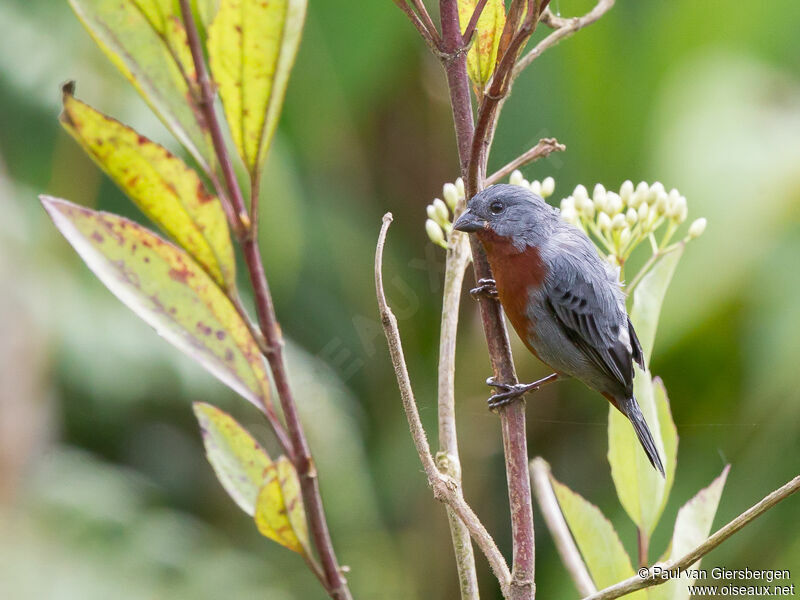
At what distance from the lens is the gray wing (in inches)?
64.2

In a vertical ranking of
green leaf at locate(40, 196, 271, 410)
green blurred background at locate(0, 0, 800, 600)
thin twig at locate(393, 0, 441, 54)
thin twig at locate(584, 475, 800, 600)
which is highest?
green blurred background at locate(0, 0, 800, 600)

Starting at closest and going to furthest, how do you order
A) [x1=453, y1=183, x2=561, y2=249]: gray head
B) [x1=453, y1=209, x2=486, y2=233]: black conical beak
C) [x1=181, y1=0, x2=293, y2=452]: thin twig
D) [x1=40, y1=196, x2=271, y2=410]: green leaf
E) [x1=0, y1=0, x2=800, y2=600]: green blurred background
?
[x1=181, y1=0, x2=293, y2=452]: thin twig, [x1=40, y1=196, x2=271, y2=410]: green leaf, [x1=453, y1=209, x2=486, y2=233]: black conical beak, [x1=453, y1=183, x2=561, y2=249]: gray head, [x1=0, y1=0, x2=800, y2=600]: green blurred background

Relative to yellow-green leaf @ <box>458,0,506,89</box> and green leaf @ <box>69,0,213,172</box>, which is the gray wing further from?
green leaf @ <box>69,0,213,172</box>

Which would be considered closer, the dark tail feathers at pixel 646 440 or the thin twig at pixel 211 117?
the thin twig at pixel 211 117

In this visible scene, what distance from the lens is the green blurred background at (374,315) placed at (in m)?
3.41

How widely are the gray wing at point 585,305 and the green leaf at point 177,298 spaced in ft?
3.31

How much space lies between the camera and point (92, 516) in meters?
3.71

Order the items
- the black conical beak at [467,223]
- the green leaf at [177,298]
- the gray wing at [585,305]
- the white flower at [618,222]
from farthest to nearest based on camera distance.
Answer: the gray wing at [585,305] → the white flower at [618,222] → the black conical beak at [467,223] → the green leaf at [177,298]

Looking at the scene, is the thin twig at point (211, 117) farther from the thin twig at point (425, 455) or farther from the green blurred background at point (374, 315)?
the green blurred background at point (374, 315)

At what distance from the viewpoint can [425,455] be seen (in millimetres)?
731

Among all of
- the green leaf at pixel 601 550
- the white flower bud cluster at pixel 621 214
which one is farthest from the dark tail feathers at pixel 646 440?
the white flower bud cluster at pixel 621 214

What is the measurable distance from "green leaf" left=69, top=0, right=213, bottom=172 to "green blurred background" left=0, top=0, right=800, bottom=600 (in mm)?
2734

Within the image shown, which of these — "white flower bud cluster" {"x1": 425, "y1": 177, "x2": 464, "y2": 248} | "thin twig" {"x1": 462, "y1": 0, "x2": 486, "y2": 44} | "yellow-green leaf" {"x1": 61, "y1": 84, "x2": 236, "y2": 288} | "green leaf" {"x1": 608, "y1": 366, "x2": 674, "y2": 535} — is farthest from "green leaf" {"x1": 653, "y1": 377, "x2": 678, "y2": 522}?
"yellow-green leaf" {"x1": 61, "y1": 84, "x2": 236, "y2": 288}

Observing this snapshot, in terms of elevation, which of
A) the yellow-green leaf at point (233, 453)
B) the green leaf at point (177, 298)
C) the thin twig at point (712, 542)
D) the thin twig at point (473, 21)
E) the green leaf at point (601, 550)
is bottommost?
the thin twig at point (712, 542)
